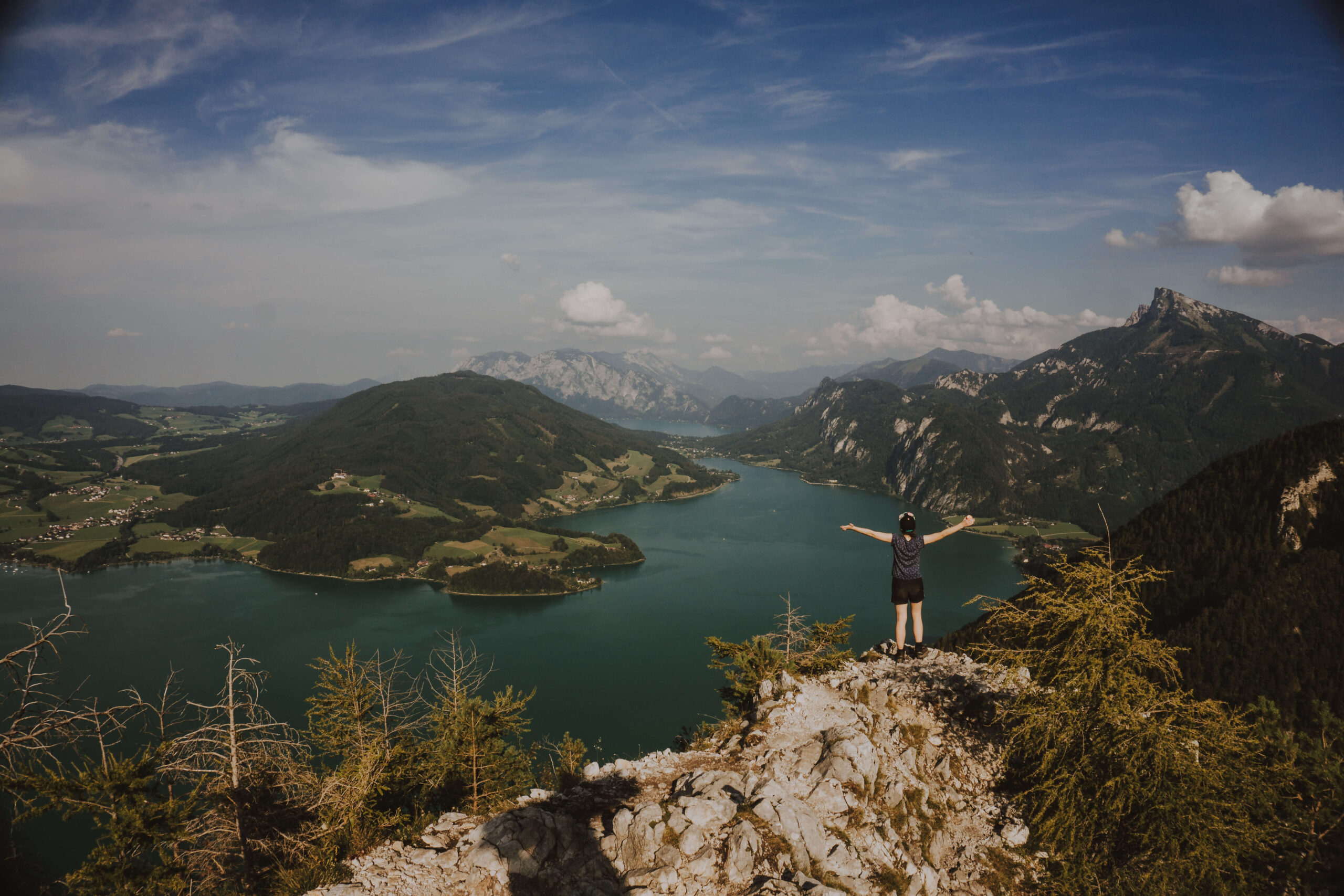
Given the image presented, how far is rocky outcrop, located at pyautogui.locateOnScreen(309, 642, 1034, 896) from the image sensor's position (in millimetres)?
7180

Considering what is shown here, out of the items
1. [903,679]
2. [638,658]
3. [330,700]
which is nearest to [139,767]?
[330,700]

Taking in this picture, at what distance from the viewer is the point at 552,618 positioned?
361ft

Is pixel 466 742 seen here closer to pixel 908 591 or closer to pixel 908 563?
pixel 908 591

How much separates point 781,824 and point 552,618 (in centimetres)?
11268

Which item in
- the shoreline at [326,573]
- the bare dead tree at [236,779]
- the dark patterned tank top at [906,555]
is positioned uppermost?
the dark patterned tank top at [906,555]

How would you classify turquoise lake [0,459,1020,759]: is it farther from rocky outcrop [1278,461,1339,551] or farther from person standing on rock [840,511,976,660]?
person standing on rock [840,511,976,660]

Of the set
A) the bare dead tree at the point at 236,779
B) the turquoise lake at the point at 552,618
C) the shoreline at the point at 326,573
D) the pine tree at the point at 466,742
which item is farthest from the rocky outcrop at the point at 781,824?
the shoreline at the point at 326,573

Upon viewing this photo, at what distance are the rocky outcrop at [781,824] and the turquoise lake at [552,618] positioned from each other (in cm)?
5637

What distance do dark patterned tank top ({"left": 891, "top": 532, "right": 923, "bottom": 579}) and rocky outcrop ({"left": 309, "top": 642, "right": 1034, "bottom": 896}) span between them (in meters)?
2.44

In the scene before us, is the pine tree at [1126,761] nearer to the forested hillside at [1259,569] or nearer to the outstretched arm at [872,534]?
the outstretched arm at [872,534]

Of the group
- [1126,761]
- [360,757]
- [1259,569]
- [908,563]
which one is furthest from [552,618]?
[1259,569]

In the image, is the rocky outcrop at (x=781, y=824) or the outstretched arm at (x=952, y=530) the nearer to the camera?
the rocky outcrop at (x=781, y=824)

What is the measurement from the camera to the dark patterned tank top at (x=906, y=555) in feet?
32.1

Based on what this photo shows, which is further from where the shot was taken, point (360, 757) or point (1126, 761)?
point (360, 757)
